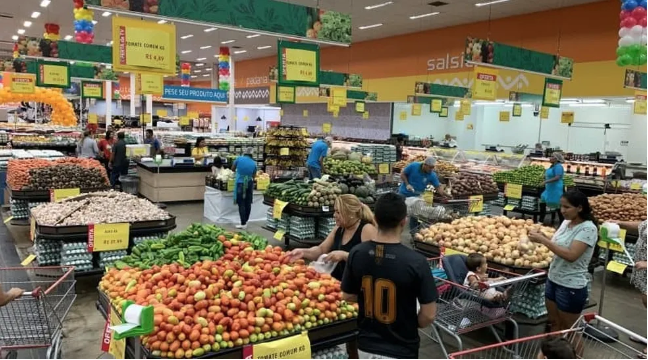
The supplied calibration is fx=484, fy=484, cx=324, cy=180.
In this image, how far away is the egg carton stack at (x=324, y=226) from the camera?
7.75 meters

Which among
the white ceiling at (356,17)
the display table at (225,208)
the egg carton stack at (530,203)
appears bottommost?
the display table at (225,208)

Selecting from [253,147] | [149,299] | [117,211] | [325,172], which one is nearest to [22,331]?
[149,299]

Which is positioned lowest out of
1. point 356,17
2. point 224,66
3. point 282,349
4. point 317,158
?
point 282,349

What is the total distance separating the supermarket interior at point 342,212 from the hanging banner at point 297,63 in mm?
37

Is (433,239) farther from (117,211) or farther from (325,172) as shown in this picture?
(325,172)

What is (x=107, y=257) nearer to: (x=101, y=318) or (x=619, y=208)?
(x=101, y=318)

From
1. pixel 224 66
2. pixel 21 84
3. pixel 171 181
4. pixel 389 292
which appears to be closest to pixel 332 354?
pixel 389 292

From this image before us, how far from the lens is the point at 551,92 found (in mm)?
12766

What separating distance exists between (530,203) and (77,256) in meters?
9.07

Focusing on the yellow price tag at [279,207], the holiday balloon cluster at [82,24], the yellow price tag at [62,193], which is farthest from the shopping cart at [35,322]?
the holiday balloon cluster at [82,24]

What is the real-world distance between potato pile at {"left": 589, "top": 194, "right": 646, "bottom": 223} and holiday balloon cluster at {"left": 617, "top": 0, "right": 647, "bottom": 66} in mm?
2263

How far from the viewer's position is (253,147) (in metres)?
15.3

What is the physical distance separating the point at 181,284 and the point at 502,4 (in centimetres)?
1456

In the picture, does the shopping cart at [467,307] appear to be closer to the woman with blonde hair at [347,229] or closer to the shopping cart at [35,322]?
the woman with blonde hair at [347,229]
